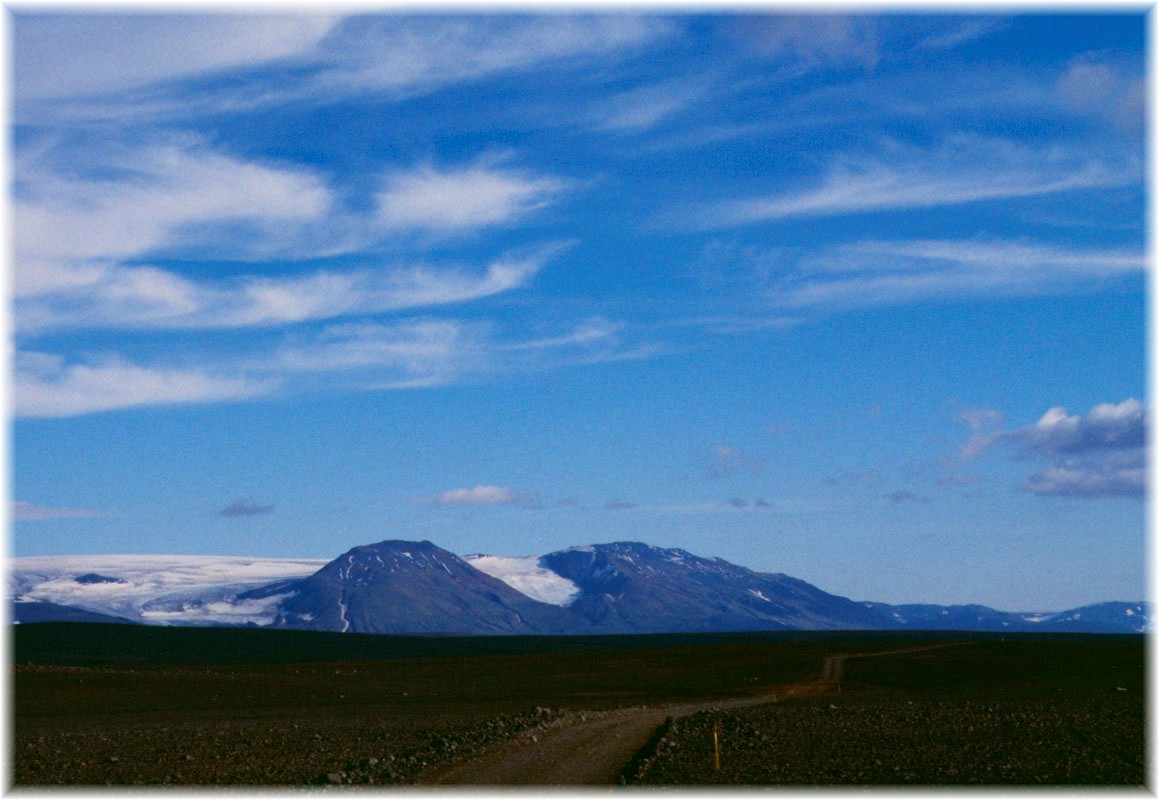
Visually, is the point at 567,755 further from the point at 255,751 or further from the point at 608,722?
the point at 608,722

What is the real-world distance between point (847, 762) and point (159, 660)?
106 m

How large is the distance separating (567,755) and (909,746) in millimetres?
9172

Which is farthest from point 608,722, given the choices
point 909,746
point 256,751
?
point 256,751

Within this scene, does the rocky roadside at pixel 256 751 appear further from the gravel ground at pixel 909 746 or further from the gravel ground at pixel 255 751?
the gravel ground at pixel 909 746

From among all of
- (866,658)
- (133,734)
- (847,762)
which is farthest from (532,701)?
(866,658)

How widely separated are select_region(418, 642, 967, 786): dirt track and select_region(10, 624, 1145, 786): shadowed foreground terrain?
10cm

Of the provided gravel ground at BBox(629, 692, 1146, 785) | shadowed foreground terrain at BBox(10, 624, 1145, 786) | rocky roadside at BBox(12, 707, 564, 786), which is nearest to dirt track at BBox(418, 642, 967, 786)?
shadowed foreground terrain at BBox(10, 624, 1145, 786)

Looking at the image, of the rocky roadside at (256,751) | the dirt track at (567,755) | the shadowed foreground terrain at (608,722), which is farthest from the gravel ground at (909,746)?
the rocky roadside at (256,751)

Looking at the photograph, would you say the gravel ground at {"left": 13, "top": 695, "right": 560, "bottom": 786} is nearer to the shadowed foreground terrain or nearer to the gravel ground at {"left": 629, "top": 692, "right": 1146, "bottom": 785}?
the shadowed foreground terrain

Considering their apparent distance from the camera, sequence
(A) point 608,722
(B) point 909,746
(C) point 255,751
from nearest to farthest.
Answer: (B) point 909,746
(C) point 255,751
(A) point 608,722

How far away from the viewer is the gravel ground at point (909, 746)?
28.3 m

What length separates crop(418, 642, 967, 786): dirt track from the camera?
28328mm

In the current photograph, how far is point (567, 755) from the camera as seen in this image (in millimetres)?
32625

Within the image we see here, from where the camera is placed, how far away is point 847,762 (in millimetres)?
30406
